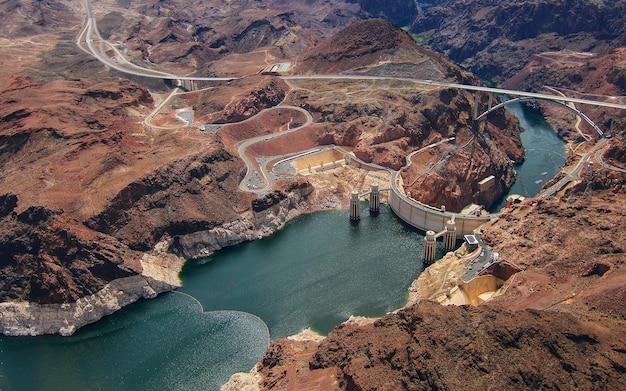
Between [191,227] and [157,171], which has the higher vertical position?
[157,171]

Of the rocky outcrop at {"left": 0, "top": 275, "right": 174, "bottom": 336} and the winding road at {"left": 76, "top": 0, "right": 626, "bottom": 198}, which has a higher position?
the winding road at {"left": 76, "top": 0, "right": 626, "bottom": 198}

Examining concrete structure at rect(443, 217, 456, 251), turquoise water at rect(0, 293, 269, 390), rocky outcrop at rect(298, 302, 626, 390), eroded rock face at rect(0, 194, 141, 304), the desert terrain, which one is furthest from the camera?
concrete structure at rect(443, 217, 456, 251)

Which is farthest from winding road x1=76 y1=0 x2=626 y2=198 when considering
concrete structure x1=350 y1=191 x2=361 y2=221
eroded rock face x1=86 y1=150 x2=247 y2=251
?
concrete structure x1=350 y1=191 x2=361 y2=221

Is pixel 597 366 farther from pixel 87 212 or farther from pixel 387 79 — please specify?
pixel 387 79

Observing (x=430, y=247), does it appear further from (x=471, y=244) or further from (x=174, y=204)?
(x=174, y=204)

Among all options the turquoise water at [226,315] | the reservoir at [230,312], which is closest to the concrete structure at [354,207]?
the reservoir at [230,312]

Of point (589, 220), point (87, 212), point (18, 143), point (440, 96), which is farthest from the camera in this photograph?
point (440, 96)

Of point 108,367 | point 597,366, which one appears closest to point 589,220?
point 597,366

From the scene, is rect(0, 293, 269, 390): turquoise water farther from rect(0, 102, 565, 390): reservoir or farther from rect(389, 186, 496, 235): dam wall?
rect(389, 186, 496, 235): dam wall
